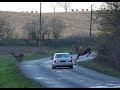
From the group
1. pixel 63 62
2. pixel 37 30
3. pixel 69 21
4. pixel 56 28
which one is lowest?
pixel 63 62

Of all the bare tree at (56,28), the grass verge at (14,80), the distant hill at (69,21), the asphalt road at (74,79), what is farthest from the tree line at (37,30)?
the asphalt road at (74,79)

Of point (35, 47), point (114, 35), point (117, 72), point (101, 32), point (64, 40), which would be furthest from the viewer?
point (64, 40)

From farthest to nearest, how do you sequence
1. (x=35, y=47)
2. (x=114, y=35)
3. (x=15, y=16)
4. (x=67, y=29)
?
(x=15, y=16) → (x=67, y=29) → (x=35, y=47) → (x=114, y=35)

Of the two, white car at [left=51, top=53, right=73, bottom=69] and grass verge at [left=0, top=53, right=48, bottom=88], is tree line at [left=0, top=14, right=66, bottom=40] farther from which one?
grass verge at [left=0, top=53, right=48, bottom=88]

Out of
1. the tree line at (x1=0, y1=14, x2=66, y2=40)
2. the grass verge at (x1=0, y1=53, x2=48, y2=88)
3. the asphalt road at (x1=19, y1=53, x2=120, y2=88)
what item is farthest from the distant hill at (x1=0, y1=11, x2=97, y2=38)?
Result: the grass verge at (x1=0, y1=53, x2=48, y2=88)

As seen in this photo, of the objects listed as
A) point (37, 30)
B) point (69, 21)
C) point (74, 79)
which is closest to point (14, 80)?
point (74, 79)

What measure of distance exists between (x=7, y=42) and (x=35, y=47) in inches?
281

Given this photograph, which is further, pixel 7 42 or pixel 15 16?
pixel 15 16

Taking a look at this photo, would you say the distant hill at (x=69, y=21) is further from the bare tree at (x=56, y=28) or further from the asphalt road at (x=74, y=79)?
the asphalt road at (x=74, y=79)

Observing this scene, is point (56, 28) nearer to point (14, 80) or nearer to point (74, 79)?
point (74, 79)

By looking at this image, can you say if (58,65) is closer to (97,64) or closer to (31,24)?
(97,64)

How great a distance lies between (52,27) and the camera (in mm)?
97938

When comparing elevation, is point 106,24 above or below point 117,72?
above

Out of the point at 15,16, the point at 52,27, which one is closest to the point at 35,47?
Result: the point at 52,27
